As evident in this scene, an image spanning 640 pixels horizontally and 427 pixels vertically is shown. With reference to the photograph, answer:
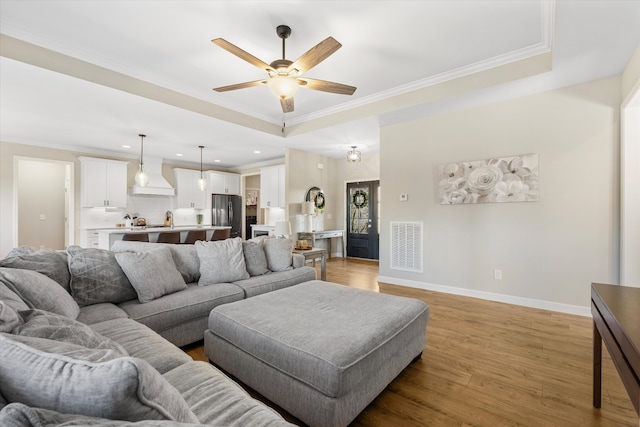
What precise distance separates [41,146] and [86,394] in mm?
7287

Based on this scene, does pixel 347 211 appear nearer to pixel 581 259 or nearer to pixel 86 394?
pixel 581 259

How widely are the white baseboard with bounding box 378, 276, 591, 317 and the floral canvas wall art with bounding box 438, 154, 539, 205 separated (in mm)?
1214

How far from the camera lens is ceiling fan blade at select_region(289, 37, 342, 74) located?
2180 millimetres

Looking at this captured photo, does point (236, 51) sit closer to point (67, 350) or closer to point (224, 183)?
point (67, 350)

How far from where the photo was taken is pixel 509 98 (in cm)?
355

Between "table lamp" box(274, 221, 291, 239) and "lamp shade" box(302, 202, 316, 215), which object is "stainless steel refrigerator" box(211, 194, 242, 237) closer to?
"lamp shade" box(302, 202, 316, 215)

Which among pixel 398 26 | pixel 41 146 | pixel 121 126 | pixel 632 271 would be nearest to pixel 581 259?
pixel 632 271

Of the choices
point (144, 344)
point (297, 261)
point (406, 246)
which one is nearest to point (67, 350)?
point (144, 344)

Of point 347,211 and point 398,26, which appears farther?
point 347,211

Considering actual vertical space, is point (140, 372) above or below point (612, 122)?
below

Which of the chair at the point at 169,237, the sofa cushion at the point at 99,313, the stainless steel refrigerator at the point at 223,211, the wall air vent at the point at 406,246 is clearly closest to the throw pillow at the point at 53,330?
the sofa cushion at the point at 99,313

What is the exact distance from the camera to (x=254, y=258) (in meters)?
3.29

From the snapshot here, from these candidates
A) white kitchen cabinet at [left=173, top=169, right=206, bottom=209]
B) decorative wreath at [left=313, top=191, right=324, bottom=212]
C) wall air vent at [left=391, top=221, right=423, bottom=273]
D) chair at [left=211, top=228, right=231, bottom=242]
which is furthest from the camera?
white kitchen cabinet at [left=173, top=169, right=206, bottom=209]

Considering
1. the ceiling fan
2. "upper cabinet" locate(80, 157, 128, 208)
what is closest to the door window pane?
the ceiling fan
